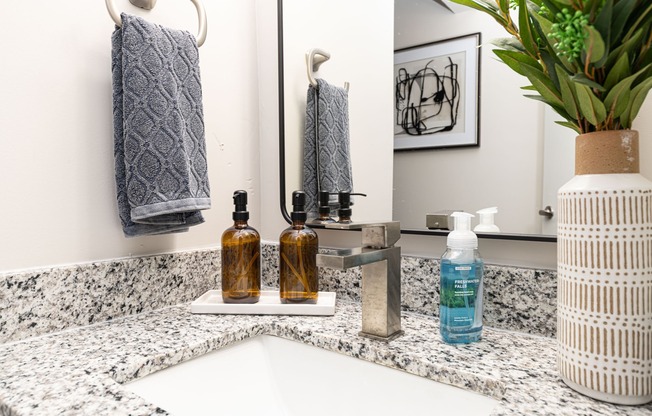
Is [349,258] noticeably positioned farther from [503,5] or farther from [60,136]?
[60,136]

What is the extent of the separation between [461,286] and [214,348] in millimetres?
418

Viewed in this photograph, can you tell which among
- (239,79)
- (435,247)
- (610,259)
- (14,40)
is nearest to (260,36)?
(239,79)

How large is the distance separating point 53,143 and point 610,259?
84cm

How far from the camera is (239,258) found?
842 mm

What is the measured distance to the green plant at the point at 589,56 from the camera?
42 cm

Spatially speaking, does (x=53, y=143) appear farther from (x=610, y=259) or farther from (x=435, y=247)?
(x=610, y=259)

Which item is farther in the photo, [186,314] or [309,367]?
[186,314]

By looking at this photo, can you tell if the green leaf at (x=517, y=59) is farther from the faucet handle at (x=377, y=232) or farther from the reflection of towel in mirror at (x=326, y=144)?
the reflection of towel in mirror at (x=326, y=144)

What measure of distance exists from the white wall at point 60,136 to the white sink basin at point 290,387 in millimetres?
292

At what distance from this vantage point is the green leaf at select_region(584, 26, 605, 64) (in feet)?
1.30

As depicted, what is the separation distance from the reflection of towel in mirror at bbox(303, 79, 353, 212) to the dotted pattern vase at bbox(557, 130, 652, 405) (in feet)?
1.76

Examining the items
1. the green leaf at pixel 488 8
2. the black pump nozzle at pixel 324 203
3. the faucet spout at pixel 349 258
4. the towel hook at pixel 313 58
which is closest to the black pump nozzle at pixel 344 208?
the black pump nozzle at pixel 324 203

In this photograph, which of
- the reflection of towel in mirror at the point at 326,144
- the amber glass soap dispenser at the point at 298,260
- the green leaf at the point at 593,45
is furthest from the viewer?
the reflection of towel in mirror at the point at 326,144

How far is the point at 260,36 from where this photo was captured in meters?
1.10
